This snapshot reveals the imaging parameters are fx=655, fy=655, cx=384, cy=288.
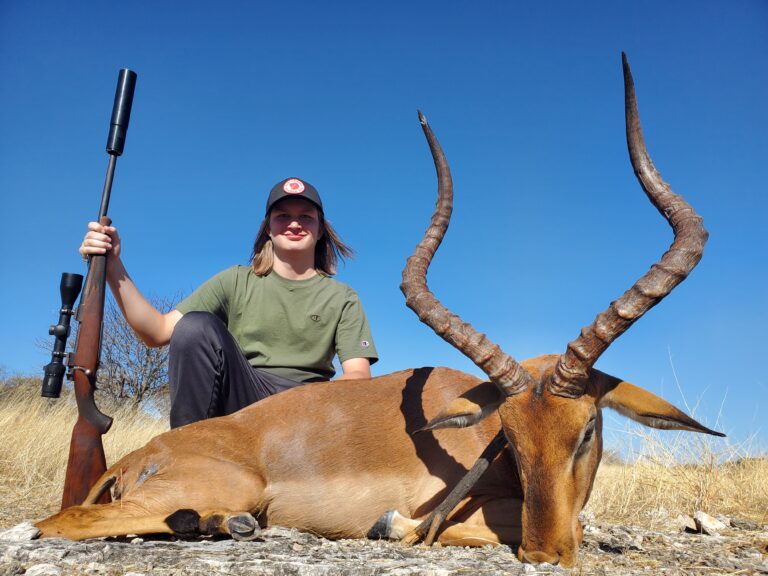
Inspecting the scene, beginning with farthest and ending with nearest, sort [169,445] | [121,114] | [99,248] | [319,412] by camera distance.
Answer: [121,114]
[99,248]
[319,412]
[169,445]

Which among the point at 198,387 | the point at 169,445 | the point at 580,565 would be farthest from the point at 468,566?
the point at 198,387

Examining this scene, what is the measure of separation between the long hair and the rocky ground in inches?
121

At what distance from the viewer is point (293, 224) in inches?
259

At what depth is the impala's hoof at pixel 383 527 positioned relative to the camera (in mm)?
4363

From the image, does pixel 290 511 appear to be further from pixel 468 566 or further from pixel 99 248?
pixel 99 248

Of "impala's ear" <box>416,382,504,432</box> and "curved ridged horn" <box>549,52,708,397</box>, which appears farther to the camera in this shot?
"impala's ear" <box>416,382,504,432</box>

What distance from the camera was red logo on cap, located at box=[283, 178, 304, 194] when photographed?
6.43m

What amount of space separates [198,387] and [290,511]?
1456mm

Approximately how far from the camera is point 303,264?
672cm

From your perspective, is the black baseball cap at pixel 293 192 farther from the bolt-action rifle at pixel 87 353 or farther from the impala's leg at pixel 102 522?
the impala's leg at pixel 102 522

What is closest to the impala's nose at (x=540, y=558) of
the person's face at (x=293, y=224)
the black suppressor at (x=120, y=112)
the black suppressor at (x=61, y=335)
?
the black suppressor at (x=61, y=335)

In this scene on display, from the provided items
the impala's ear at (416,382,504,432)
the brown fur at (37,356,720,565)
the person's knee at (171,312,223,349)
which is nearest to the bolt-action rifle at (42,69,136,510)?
the brown fur at (37,356,720,565)

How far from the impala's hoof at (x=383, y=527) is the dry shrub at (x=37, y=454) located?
3.13 m

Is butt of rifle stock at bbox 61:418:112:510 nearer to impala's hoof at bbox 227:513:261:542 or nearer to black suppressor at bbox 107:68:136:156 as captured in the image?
impala's hoof at bbox 227:513:261:542
